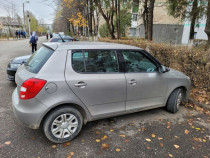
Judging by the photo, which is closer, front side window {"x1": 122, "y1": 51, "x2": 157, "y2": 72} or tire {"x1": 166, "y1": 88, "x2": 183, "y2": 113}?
front side window {"x1": 122, "y1": 51, "x2": 157, "y2": 72}

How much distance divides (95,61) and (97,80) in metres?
0.36

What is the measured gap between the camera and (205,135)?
3113mm

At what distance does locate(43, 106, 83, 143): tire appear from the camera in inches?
101

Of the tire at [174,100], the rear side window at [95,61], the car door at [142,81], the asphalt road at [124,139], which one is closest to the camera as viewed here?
the asphalt road at [124,139]

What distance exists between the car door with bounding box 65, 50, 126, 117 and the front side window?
0.79ft

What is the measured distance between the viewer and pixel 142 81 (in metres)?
3.21

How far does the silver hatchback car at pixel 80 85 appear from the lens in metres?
2.47

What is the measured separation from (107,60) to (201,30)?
25.6 metres

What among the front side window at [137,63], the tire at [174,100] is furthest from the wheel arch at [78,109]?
the tire at [174,100]

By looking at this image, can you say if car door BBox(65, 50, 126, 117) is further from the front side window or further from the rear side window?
the front side window

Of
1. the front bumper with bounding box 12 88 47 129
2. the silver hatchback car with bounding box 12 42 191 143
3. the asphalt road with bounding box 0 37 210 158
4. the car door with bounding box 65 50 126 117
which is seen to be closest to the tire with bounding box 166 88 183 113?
the asphalt road with bounding box 0 37 210 158

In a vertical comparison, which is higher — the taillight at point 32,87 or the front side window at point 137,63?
the front side window at point 137,63

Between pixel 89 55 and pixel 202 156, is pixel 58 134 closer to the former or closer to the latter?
pixel 89 55

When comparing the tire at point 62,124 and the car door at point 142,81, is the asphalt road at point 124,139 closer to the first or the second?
the tire at point 62,124
